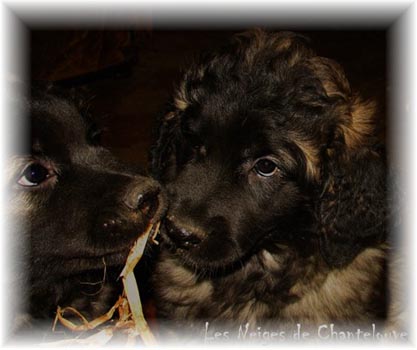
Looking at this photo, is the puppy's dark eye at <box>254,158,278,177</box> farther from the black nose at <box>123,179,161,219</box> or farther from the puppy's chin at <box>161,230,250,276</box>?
the black nose at <box>123,179,161,219</box>

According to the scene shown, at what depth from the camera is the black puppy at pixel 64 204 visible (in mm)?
2582

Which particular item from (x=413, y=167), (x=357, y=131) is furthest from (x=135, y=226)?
(x=413, y=167)

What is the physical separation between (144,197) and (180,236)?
0.82 feet

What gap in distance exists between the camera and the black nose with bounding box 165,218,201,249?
2695 mm

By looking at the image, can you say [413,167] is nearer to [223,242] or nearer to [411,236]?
[411,236]

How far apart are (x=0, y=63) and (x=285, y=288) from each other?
5.69ft

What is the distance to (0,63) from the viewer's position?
2805 mm

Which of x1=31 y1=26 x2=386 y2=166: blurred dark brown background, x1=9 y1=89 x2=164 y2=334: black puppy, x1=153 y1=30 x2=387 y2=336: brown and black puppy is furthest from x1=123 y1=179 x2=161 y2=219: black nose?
x1=31 y1=26 x2=386 y2=166: blurred dark brown background

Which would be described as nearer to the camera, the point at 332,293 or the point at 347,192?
the point at 347,192

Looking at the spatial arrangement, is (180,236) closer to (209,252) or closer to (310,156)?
(209,252)

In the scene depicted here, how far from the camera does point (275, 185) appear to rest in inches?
113

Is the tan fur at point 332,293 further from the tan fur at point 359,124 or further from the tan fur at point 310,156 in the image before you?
the tan fur at point 359,124

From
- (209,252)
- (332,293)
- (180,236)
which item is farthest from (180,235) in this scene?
(332,293)

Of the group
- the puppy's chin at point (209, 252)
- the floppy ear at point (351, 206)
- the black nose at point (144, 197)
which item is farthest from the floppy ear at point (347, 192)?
the black nose at point (144, 197)
